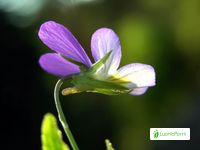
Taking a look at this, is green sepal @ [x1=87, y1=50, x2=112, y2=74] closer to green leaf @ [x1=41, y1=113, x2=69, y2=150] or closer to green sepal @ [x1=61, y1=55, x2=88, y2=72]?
green sepal @ [x1=61, y1=55, x2=88, y2=72]

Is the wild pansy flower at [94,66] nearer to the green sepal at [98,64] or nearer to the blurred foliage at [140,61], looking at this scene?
the green sepal at [98,64]

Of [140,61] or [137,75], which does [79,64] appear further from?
[140,61]

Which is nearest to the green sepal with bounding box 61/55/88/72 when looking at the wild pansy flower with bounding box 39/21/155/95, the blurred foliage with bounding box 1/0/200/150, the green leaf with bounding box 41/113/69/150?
the wild pansy flower with bounding box 39/21/155/95

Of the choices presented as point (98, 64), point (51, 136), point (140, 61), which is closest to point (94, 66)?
point (98, 64)

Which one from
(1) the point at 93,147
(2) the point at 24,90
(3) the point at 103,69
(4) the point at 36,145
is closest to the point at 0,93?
(2) the point at 24,90

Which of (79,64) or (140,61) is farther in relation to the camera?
(140,61)

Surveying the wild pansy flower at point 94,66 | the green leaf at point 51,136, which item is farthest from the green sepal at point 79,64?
the green leaf at point 51,136

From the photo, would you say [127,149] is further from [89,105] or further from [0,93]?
[0,93]

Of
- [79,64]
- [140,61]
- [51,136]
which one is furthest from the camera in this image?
[140,61]
